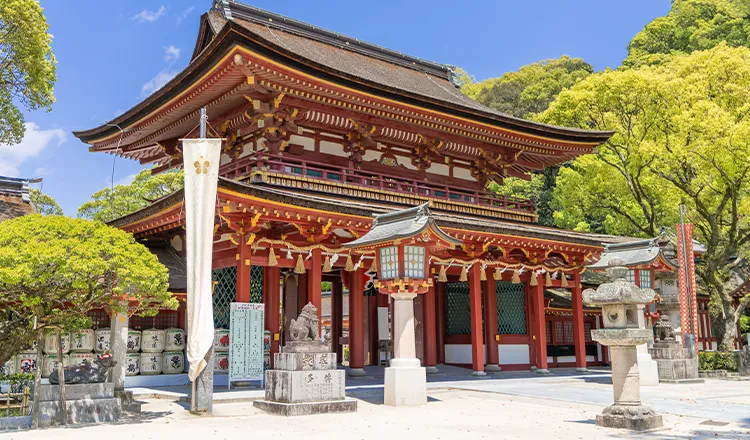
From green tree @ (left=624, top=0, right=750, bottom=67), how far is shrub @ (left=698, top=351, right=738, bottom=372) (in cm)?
2527

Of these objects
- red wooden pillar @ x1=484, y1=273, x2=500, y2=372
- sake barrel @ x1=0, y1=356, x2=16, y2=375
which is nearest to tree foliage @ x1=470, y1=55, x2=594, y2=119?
red wooden pillar @ x1=484, y1=273, x2=500, y2=372

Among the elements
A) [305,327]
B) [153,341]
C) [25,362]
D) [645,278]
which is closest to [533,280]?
[645,278]

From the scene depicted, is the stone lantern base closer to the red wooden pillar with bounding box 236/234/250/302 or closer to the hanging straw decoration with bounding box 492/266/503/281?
the red wooden pillar with bounding box 236/234/250/302

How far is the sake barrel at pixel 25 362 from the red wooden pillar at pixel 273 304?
17.4ft

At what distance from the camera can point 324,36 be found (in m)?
22.3

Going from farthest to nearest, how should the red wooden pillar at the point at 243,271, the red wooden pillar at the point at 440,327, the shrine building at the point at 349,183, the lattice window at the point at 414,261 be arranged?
the red wooden pillar at the point at 440,327
the shrine building at the point at 349,183
the red wooden pillar at the point at 243,271
the lattice window at the point at 414,261

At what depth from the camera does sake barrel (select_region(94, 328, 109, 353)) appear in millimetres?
14766

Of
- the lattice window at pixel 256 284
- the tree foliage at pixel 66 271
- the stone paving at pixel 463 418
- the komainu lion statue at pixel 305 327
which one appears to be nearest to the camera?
the stone paving at pixel 463 418

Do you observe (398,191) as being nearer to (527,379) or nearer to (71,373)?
(527,379)

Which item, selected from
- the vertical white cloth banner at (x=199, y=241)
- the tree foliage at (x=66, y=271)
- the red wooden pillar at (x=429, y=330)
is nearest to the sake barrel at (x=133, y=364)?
the tree foliage at (x=66, y=271)

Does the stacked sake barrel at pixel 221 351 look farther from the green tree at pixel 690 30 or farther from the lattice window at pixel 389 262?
the green tree at pixel 690 30

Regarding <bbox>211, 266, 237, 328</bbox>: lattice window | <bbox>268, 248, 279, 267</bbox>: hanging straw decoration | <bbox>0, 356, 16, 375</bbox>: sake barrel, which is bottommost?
<bbox>0, 356, 16, 375</bbox>: sake barrel

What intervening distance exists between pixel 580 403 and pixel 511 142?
399 inches

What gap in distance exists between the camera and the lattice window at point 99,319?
1495 centimetres
